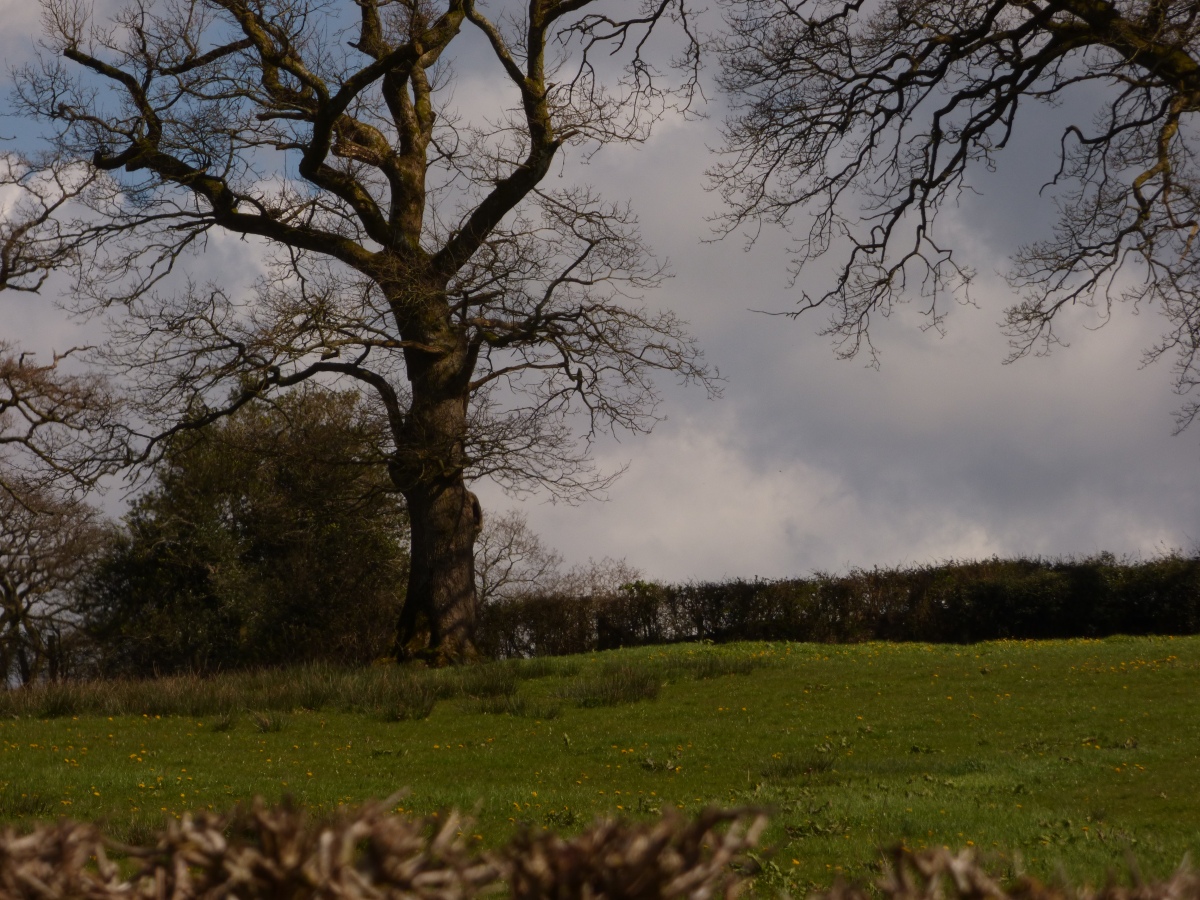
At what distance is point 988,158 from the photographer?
1811 centimetres

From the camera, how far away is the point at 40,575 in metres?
27.6

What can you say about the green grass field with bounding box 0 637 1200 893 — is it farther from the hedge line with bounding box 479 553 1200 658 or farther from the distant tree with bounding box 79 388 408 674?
the distant tree with bounding box 79 388 408 674

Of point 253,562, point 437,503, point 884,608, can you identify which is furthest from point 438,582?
point 884,608

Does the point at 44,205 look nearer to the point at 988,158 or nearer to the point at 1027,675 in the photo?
the point at 988,158

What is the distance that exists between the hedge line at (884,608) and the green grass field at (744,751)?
455 cm

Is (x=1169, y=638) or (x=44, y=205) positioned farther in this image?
(x=44, y=205)

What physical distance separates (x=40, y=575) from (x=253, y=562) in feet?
22.8

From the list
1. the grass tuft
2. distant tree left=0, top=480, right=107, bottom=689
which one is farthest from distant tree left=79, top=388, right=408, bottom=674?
the grass tuft

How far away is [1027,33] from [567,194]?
27.8 ft

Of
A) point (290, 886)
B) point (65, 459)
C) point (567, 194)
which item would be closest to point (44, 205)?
point (65, 459)

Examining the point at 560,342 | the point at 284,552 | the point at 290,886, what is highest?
the point at 560,342

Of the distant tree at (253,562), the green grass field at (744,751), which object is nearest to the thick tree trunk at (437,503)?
the distant tree at (253,562)

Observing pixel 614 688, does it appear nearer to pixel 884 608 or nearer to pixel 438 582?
pixel 438 582

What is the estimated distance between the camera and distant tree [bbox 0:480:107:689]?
2695cm
